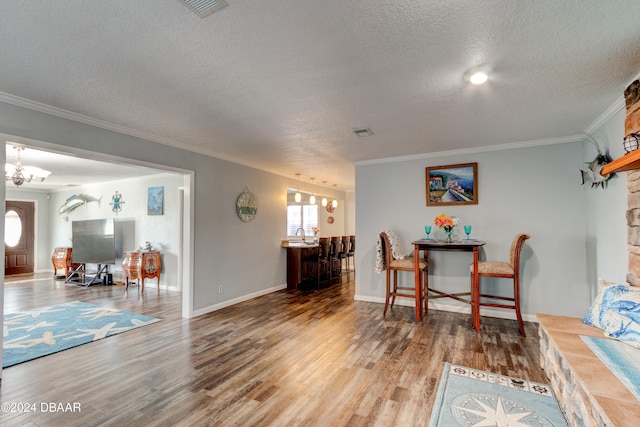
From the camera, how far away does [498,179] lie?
411 centimetres

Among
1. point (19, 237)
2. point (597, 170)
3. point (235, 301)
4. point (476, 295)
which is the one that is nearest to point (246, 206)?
point (235, 301)

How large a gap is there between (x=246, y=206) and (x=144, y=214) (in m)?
3.12

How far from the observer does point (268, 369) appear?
258 centimetres

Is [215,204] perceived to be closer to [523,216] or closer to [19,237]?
[523,216]

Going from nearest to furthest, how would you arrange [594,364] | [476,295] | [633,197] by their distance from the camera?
[594,364]
[633,197]
[476,295]

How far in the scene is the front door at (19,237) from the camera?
7.81 m

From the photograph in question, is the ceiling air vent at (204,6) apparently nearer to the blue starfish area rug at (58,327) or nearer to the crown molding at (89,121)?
the crown molding at (89,121)

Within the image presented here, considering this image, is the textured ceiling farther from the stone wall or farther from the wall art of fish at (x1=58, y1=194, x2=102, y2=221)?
the wall art of fish at (x1=58, y1=194, x2=102, y2=221)

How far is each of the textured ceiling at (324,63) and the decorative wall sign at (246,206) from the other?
1.69 metres

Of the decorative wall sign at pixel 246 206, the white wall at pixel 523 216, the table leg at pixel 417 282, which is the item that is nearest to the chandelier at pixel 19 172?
the decorative wall sign at pixel 246 206

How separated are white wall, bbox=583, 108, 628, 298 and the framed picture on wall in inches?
281

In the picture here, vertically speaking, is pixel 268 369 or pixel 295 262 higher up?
pixel 295 262

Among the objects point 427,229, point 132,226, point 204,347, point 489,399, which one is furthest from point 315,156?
point 132,226

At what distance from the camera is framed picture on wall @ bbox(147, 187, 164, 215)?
6.39 meters
